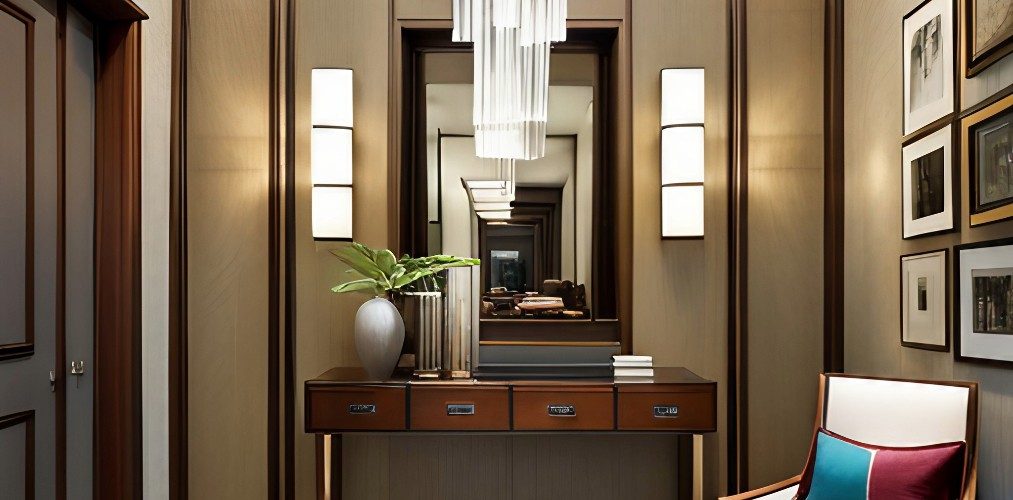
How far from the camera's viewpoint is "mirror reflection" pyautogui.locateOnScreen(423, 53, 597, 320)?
2.86 meters

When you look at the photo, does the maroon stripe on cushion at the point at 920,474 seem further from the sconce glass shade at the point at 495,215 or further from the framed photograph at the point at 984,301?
the sconce glass shade at the point at 495,215

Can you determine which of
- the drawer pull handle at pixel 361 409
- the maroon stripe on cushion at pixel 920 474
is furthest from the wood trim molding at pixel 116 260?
the maroon stripe on cushion at pixel 920 474

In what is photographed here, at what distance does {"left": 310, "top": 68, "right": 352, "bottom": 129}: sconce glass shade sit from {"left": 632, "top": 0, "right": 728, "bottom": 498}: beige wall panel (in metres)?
1.04

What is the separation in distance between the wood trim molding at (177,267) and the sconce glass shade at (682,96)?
68.0 inches

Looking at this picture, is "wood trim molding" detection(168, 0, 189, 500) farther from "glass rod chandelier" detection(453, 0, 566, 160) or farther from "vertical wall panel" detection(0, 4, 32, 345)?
"glass rod chandelier" detection(453, 0, 566, 160)

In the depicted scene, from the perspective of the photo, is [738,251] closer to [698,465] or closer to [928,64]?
[698,465]

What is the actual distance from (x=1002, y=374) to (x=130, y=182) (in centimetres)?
249

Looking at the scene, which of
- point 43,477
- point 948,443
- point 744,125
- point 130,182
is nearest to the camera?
point 948,443

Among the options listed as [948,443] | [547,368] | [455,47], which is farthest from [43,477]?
[948,443]

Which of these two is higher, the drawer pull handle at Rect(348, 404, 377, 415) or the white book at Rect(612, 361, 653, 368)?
the white book at Rect(612, 361, 653, 368)

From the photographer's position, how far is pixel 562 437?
2.83 meters

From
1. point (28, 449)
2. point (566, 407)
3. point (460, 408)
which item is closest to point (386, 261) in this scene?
point (460, 408)

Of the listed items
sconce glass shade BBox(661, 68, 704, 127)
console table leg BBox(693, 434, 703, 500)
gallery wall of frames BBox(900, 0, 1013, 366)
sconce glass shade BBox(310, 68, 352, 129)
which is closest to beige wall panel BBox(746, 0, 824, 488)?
sconce glass shade BBox(661, 68, 704, 127)

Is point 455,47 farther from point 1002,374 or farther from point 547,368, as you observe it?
point 1002,374
